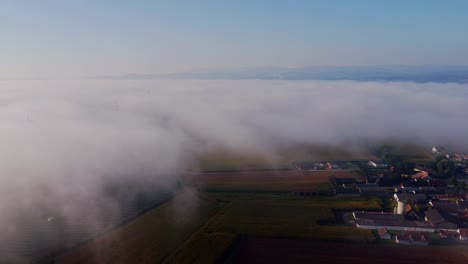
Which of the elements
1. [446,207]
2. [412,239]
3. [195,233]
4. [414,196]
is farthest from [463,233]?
[195,233]

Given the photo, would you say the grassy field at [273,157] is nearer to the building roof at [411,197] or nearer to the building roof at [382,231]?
the building roof at [411,197]

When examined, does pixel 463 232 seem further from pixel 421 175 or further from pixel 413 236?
pixel 421 175

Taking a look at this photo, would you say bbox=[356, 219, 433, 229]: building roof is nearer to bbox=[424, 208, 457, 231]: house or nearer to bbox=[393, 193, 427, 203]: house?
bbox=[424, 208, 457, 231]: house

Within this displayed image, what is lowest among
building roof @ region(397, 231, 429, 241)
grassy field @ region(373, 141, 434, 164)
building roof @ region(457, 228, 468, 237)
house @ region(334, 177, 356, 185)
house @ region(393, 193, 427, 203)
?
grassy field @ region(373, 141, 434, 164)

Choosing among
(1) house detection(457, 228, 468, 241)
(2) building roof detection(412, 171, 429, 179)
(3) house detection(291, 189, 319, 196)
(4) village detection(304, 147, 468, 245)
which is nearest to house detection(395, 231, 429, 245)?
(4) village detection(304, 147, 468, 245)

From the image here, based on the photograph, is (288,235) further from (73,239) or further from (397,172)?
(397,172)

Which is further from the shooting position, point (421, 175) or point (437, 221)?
point (421, 175)
